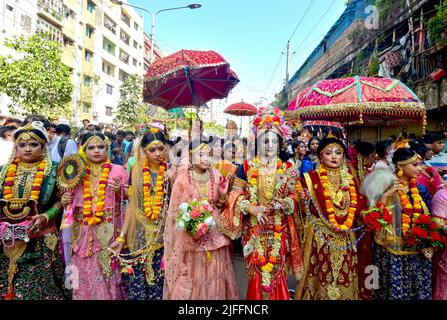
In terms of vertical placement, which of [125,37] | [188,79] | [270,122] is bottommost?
[270,122]

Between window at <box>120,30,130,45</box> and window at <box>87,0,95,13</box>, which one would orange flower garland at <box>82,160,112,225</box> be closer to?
window at <box>87,0,95,13</box>

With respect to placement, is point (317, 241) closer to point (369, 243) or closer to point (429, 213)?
point (369, 243)

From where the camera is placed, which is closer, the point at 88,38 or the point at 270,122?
the point at 270,122

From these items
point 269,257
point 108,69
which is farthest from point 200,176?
point 108,69

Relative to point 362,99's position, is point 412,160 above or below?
below

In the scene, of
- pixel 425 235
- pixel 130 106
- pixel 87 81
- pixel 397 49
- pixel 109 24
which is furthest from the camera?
pixel 109 24

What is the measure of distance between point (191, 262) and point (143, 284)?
0.56 meters

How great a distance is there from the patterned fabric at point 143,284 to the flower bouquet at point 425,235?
8.18 ft

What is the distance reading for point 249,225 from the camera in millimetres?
3188

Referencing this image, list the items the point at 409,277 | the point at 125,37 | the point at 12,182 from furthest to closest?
the point at 125,37
the point at 12,182
the point at 409,277

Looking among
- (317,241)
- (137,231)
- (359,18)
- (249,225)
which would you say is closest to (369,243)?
(317,241)

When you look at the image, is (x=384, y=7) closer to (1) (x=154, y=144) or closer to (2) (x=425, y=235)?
(2) (x=425, y=235)

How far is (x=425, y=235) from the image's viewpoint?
280 centimetres
